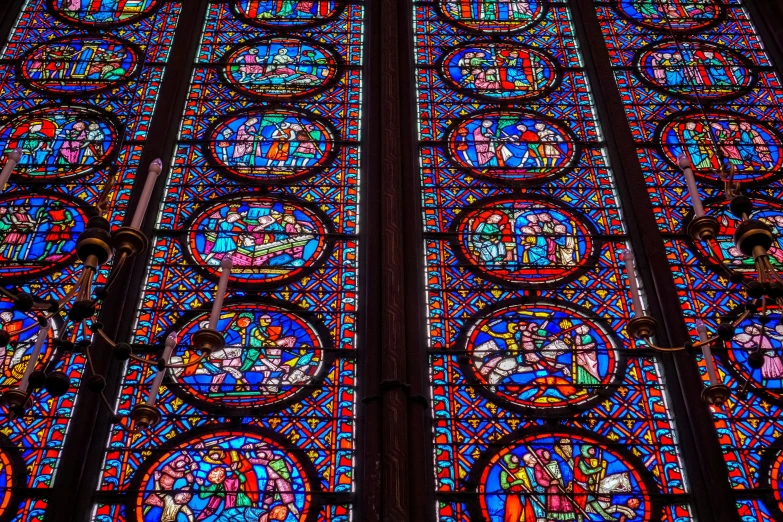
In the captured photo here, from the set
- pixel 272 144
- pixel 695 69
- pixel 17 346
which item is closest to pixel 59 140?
pixel 272 144

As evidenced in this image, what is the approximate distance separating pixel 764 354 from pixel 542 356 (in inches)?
62.2

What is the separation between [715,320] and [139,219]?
465 cm

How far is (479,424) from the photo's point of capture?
8016 millimetres

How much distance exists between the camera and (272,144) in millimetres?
10359

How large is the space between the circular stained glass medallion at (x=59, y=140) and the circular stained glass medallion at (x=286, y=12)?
7.28 feet

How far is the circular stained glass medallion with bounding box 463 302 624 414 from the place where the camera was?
822cm

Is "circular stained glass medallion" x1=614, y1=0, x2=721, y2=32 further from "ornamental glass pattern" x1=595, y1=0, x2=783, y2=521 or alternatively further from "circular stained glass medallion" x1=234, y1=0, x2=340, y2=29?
"circular stained glass medallion" x1=234, y1=0, x2=340, y2=29

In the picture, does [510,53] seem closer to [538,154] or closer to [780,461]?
[538,154]

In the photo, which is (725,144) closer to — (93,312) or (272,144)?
(272,144)

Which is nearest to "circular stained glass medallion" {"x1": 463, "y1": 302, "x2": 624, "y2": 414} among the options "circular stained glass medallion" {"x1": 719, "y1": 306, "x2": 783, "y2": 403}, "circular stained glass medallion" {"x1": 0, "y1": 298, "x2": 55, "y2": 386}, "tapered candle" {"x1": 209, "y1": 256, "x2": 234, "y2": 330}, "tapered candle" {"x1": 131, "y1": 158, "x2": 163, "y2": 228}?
"circular stained glass medallion" {"x1": 719, "y1": 306, "x2": 783, "y2": 403}

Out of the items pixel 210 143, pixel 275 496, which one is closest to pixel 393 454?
pixel 275 496

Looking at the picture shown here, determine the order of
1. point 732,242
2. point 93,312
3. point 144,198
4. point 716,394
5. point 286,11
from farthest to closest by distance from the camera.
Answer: point 286,11, point 732,242, point 716,394, point 144,198, point 93,312

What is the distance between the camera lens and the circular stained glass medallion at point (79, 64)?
10.9m

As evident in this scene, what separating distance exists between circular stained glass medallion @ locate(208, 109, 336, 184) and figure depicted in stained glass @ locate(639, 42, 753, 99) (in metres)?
3.23
